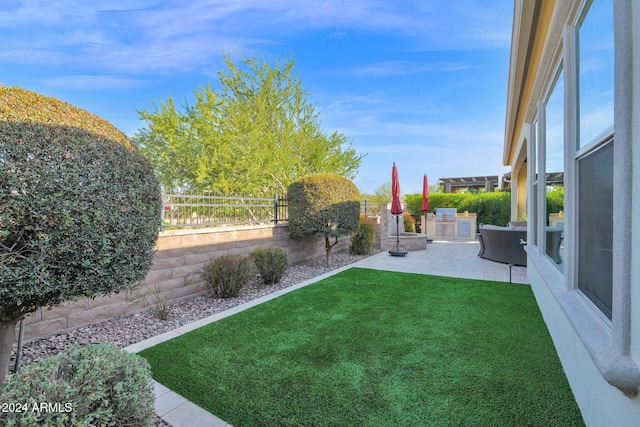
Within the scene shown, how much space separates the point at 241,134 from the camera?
1375 centimetres

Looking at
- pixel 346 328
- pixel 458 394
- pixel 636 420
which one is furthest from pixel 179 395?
pixel 636 420

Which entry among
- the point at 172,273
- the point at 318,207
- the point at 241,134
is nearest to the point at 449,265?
the point at 318,207

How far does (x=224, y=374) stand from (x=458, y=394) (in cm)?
190

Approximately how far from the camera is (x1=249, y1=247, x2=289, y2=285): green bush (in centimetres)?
582

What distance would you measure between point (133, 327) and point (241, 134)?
11313mm

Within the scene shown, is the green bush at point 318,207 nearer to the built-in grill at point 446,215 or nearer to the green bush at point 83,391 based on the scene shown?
the green bush at point 83,391

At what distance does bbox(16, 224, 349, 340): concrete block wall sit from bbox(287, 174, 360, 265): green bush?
1.59 feet

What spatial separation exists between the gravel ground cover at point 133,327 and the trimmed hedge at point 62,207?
1.12 m

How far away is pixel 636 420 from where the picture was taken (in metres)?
1.19

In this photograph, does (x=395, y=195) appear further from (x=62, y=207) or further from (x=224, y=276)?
(x=62, y=207)

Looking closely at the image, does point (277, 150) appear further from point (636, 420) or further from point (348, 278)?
point (636, 420)

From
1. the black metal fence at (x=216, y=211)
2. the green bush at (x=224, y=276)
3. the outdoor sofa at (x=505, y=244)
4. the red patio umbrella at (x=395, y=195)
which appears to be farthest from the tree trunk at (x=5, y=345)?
the red patio umbrella at (x=395, y=195)

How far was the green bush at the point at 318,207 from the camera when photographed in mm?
7266

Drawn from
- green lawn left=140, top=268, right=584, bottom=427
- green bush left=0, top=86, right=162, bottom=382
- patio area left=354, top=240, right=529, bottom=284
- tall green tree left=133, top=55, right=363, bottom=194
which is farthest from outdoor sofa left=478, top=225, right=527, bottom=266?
tall green tree left=133, top=55, right=363, bottom=194
